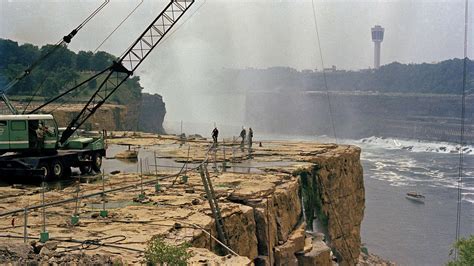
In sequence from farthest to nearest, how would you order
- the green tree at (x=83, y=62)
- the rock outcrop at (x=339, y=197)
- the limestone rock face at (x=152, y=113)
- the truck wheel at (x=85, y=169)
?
1. the limestone rock face at (x=152, y=113)
2. the green tree at (x=83, y=62)
3. the rock outcrop at (x=339, y=197)
4. the truck wheel at (x=85, y=169)

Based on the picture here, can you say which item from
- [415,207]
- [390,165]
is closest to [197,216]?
[415,207]

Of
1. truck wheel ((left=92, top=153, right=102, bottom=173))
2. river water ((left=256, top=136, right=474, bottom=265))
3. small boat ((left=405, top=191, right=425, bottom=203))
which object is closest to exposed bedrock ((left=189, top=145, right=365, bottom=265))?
truck wheel ((left=92, top=153, right=102, bottom=173))

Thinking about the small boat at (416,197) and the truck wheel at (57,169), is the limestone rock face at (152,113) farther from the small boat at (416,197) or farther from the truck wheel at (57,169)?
the truck wheel at (57,169)

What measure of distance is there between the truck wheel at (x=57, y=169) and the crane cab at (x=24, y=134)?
22.0 inches

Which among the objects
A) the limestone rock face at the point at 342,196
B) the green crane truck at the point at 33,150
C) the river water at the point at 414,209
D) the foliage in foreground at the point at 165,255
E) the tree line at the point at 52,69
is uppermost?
the tree line at the point at 52,69

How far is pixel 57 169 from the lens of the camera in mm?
20719

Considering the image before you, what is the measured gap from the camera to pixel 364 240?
44.2 meters

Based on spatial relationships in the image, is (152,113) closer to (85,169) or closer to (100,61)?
(100,61)

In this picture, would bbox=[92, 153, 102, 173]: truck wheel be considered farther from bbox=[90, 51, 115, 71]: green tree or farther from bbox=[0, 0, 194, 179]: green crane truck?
bbox=[90, 51, 115, 71]: green tree

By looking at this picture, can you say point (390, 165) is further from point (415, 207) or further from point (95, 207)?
point (95, 207)

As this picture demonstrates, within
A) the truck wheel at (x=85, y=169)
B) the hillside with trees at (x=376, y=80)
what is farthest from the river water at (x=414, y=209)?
the hillside with trees at (x=376, y=80)

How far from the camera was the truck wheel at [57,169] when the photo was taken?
20.5 metres

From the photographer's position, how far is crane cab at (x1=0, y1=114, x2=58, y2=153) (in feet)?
64.2

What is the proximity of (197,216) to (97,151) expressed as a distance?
29.8 ft
